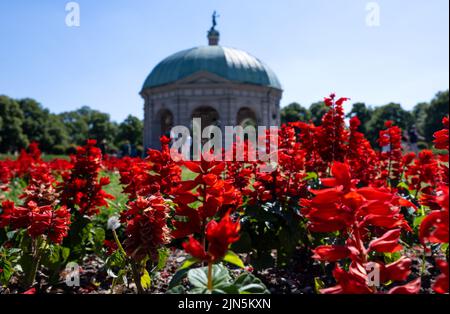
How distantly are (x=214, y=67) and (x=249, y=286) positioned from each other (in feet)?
123

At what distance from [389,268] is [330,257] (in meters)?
0.16

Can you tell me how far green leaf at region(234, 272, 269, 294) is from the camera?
3.45ft

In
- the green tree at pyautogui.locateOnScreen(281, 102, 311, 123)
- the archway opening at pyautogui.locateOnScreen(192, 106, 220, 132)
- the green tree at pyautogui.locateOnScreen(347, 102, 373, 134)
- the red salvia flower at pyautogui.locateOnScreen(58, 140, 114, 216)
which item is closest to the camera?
the red salvia flower at pyautogui.locateOnScreen(58, 140, 114, 216)

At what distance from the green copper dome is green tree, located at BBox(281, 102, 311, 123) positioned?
30002 millimetres

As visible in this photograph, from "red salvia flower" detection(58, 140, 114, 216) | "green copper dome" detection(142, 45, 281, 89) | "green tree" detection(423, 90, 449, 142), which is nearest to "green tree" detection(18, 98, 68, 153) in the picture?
"green copper dome" detection(142, 45, 281, 89)

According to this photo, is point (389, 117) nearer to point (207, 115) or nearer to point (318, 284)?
point (207, 115)

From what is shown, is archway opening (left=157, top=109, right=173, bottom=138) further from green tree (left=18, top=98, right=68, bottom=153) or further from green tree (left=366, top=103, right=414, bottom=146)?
green tree (left=366, top=103, right=414, bottom=146)

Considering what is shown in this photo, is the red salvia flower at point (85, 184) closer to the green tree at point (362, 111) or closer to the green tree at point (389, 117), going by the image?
the green tree at point (389, 117)

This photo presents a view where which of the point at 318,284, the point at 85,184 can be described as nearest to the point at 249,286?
the point at 318,284

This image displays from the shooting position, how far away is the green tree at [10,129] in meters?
45.5

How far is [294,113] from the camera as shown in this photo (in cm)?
7025

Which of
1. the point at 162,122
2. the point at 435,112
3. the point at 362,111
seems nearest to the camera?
the point at 162,122

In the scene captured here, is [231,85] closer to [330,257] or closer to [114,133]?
[330,257]

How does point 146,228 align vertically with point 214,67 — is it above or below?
below
